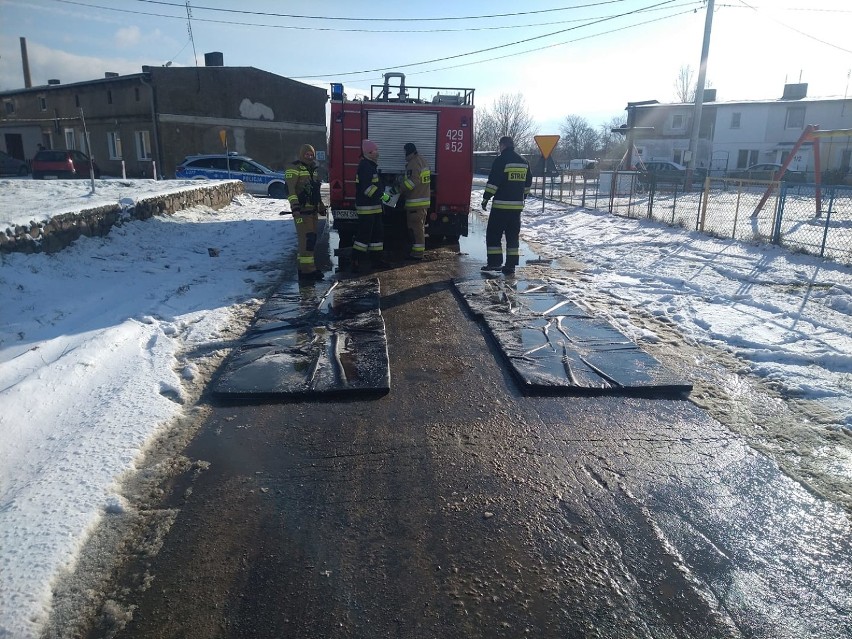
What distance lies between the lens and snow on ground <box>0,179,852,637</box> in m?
3.63

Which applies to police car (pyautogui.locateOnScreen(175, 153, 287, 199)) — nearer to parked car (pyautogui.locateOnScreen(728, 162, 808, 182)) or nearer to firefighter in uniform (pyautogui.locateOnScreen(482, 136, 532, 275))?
firefighter in uniform (pyautogui.locateOnScreen(482, 136, 532, 275))

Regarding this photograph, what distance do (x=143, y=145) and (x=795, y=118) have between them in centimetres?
4896

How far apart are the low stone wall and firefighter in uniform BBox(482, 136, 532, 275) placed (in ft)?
20.2

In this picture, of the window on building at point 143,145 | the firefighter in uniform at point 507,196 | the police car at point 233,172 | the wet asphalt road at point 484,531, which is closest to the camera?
the wet asphalt road at point 484,531

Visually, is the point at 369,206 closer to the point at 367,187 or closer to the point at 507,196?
the point at 367,187

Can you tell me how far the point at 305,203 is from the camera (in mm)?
9469

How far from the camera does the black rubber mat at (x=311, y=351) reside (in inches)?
209

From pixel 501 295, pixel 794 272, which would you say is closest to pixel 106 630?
pixel 501 295

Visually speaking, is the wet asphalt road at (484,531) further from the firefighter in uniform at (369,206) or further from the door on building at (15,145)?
the door on building at (15,145)

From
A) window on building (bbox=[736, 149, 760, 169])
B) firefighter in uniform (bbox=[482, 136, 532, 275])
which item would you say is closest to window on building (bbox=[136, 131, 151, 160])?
firefighter in uniform (bbox=[482, 136, 532, 275])

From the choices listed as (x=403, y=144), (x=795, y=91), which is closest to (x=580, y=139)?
(x=795, y=91)

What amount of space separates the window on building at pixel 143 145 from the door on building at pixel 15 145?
16.2 m

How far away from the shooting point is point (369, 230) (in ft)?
33.9

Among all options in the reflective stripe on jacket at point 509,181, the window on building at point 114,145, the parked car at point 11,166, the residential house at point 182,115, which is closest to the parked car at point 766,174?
the residential house at point 182,115
